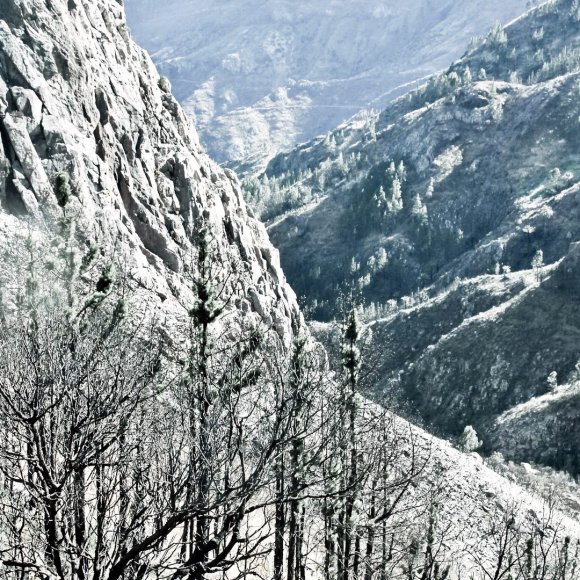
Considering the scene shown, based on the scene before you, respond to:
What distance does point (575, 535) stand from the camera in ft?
A: 241

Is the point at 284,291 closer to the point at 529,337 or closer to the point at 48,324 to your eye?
the point at 529,337

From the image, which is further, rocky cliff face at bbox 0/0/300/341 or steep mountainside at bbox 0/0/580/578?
rocky cliff face at bbox 0/0/300/341

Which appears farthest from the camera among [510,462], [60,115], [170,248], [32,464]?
[510,462]

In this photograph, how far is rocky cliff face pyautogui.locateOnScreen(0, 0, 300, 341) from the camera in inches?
2758

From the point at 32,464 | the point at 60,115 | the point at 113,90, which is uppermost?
the point at 113,90

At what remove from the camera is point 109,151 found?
86.3m

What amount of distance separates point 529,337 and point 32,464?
171021 millimetres

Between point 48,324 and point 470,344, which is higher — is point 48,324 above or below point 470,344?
below

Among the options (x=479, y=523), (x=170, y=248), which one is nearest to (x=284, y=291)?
(x=170, y=248)

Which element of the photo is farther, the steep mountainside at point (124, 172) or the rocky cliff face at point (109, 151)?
the rocky cliff face at point (109, 151)

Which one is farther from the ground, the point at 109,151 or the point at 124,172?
the point at 109,151

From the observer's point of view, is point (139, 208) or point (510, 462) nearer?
point (139, 208)

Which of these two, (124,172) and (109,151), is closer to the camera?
(109,151)

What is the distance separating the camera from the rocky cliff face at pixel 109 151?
70062 mm
